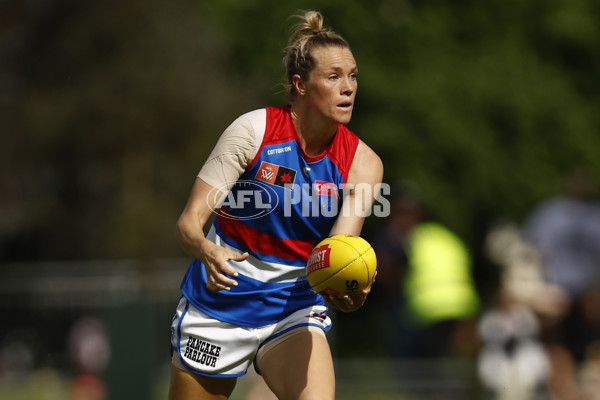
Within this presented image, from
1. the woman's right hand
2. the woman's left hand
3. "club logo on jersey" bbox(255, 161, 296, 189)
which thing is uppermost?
"club logo on jersey" bbox(255, 161, 296, 189)

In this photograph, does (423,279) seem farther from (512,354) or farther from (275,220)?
(275,220)

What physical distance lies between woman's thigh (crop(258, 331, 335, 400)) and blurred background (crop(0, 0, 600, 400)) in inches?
69.0

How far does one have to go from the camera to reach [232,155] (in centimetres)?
485

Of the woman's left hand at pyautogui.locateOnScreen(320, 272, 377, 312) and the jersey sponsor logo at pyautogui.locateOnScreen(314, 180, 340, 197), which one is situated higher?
the jersey sponsor logo at pyautogui.locateOnScreen(314, 180, 340, 197)

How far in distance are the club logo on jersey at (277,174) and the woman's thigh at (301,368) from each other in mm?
779

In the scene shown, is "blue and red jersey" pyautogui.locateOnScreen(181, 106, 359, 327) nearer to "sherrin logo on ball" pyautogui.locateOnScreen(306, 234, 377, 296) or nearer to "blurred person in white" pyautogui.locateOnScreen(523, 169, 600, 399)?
"sherrin logo on ball" pyautogui.locateOnScreen(306, 234, 377, 296)

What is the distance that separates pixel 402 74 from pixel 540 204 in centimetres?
330

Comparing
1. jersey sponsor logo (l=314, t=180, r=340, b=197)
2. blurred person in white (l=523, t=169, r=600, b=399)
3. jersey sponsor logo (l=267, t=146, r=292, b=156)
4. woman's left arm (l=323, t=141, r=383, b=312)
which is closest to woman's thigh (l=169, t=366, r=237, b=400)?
woman's left arm (l=323, t=141, r=383, b=312)

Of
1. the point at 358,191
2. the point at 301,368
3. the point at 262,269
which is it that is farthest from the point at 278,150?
the point at 301,368

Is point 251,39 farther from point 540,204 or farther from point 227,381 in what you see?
point 227,381

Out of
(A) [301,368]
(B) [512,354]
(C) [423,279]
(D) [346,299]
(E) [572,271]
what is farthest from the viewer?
(B) [512,354]

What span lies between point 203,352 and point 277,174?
3.24 ft

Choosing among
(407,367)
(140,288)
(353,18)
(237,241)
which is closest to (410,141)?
(353,18)

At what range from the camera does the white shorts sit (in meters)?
5.05
